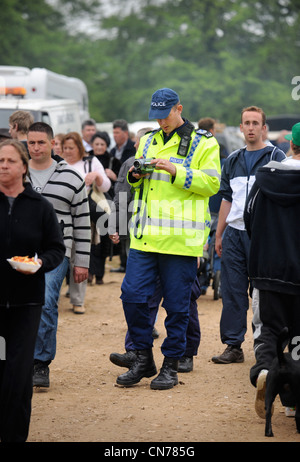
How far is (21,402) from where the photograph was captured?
17.7 feet

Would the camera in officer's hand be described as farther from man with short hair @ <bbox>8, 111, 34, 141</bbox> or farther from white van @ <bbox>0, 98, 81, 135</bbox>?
white van @ <bbox>0, 98, 81, 135</bbox>

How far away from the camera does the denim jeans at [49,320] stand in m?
7.17

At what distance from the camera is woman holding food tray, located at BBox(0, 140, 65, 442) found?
212 inches

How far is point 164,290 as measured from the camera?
712cm

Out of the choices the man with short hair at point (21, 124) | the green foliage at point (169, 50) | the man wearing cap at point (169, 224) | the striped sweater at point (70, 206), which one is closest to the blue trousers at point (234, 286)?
the man wearing cap at point (169, 224)

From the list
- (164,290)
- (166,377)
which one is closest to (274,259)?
(164,290)

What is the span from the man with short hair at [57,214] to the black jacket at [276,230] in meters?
1.73

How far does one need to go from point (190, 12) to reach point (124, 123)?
31837 mm

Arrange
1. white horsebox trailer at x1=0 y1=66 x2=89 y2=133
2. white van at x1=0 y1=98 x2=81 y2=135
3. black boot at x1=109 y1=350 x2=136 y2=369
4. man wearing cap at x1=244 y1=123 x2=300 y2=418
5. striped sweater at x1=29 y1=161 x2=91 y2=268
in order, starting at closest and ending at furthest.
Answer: man wearing cap at x1=244 y1=123 x2=300 y2=418 → striped sweater at x1=29 y1=161 x2=91 y2=268 → black boot at x1=109 y1=350 x2=136 y2=369 → white van at x1=0 y1=98 x2=81 y2=135 → white horsebox trailer at x1=0 y1=66 x2=89 y2=133

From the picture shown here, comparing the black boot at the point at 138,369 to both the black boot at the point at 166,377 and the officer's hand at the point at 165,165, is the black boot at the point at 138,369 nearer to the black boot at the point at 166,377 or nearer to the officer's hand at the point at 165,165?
the black boot at the point at 166,377

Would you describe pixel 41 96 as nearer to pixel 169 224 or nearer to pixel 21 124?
pixel 21 124

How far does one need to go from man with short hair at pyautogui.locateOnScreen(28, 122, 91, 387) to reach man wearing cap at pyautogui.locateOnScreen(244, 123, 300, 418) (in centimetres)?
172

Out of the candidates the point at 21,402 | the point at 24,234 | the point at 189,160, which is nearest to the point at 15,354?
the point at 21,402

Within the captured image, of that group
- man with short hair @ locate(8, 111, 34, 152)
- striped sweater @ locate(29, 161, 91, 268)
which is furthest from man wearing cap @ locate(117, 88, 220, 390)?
man with short hair @ locate(8, 111, 34, 152)
